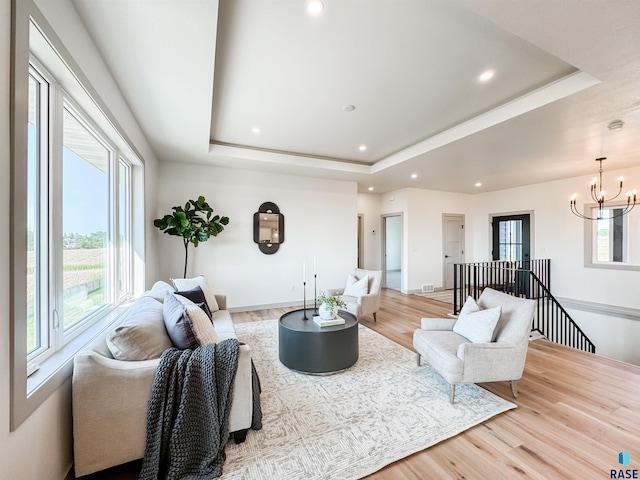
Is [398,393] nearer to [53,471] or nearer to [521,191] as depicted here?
[53,471]

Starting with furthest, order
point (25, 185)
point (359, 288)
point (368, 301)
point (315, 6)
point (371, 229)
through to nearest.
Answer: point (371, 229) → point (359, 288) → point (368, 301) → point (315, 6) → point (25, 185)

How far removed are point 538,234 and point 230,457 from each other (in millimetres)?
7359

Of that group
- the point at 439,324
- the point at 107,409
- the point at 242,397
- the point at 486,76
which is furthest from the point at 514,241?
the point at 107,409

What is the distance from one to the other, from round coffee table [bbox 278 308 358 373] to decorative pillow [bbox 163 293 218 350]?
0.90 metres

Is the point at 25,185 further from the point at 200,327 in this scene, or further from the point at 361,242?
the point at 361,242

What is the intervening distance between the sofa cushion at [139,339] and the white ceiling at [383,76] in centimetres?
194

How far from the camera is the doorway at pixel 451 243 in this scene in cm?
720

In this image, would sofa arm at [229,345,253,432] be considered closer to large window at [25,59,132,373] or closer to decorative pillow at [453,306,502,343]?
large window at [25,59,132,373]

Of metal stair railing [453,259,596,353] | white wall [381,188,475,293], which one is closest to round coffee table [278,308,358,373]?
metal stair railing [453,259,596,353]

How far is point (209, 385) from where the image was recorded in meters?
1.59

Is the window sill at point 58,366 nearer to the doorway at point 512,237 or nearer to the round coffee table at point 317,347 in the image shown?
the round coffee table at point 317,347

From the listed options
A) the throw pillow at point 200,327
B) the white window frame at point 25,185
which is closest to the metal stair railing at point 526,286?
the throw pillow at point 200,327

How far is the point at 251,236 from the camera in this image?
516 cm

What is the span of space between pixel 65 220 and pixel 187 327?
1129 millimetres
